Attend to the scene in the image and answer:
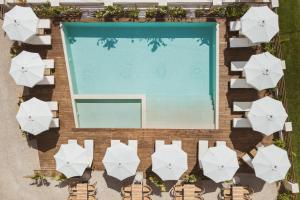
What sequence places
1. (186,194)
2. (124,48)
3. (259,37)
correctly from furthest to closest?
(124,48) < (186,194) < (259,37)

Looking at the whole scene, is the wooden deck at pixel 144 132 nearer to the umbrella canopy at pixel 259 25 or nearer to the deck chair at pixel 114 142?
the deck chair at pixel 114 142

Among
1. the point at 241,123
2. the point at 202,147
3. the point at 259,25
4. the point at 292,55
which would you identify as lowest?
the point at 202,147

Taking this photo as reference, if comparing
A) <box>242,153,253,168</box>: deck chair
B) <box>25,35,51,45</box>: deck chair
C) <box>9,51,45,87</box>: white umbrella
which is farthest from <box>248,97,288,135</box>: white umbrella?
<box>25,35,51,45</box>: deck chair

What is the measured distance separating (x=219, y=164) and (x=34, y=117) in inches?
360

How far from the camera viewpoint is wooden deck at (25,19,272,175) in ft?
55.3

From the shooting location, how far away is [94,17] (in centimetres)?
1712

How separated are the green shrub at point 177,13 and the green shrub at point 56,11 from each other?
4.72 meters

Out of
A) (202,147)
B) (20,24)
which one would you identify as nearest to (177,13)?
(202,147)

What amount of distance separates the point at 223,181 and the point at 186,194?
199 centimetres

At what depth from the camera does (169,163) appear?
15492mm

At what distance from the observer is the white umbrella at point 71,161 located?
52.3ft

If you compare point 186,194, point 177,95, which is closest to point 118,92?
point 177,95

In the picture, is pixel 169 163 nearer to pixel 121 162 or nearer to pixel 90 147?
pixel 121 162

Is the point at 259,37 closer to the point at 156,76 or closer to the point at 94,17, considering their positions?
the point at 156,76
